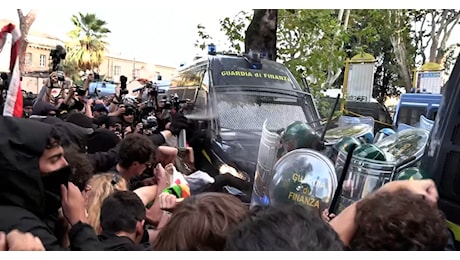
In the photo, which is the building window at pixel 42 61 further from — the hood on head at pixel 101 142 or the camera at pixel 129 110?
the hood on head at pixel 101 142

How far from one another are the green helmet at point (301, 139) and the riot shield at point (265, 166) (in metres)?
0.09

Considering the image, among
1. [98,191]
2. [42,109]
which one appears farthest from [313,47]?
[98,191]

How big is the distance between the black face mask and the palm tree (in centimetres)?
4015

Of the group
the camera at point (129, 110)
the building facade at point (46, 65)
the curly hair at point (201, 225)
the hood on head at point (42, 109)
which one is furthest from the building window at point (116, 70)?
the curly hair at point (201, 225)

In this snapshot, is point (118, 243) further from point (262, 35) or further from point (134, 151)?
point (262, 35)

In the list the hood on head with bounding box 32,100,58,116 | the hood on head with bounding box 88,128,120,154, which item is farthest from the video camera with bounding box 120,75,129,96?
the hood on head with bounding box 88,128,120,154

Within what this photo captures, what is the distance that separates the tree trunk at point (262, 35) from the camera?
7.57 metres

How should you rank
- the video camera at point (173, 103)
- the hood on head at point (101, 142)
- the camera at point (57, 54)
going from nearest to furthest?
the hood on head at point (101, 142) < the video camera at point (173, 103) < the camera at point (57, 54)

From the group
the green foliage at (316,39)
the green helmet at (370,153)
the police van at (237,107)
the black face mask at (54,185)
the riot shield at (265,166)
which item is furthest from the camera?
the green foliage at (316,39)

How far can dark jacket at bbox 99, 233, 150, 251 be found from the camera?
6.42ft

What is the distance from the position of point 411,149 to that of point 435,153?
1.05 feet

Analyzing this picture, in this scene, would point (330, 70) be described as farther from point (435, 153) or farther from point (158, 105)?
point (435, 153)

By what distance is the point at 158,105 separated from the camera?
6.85 meters
